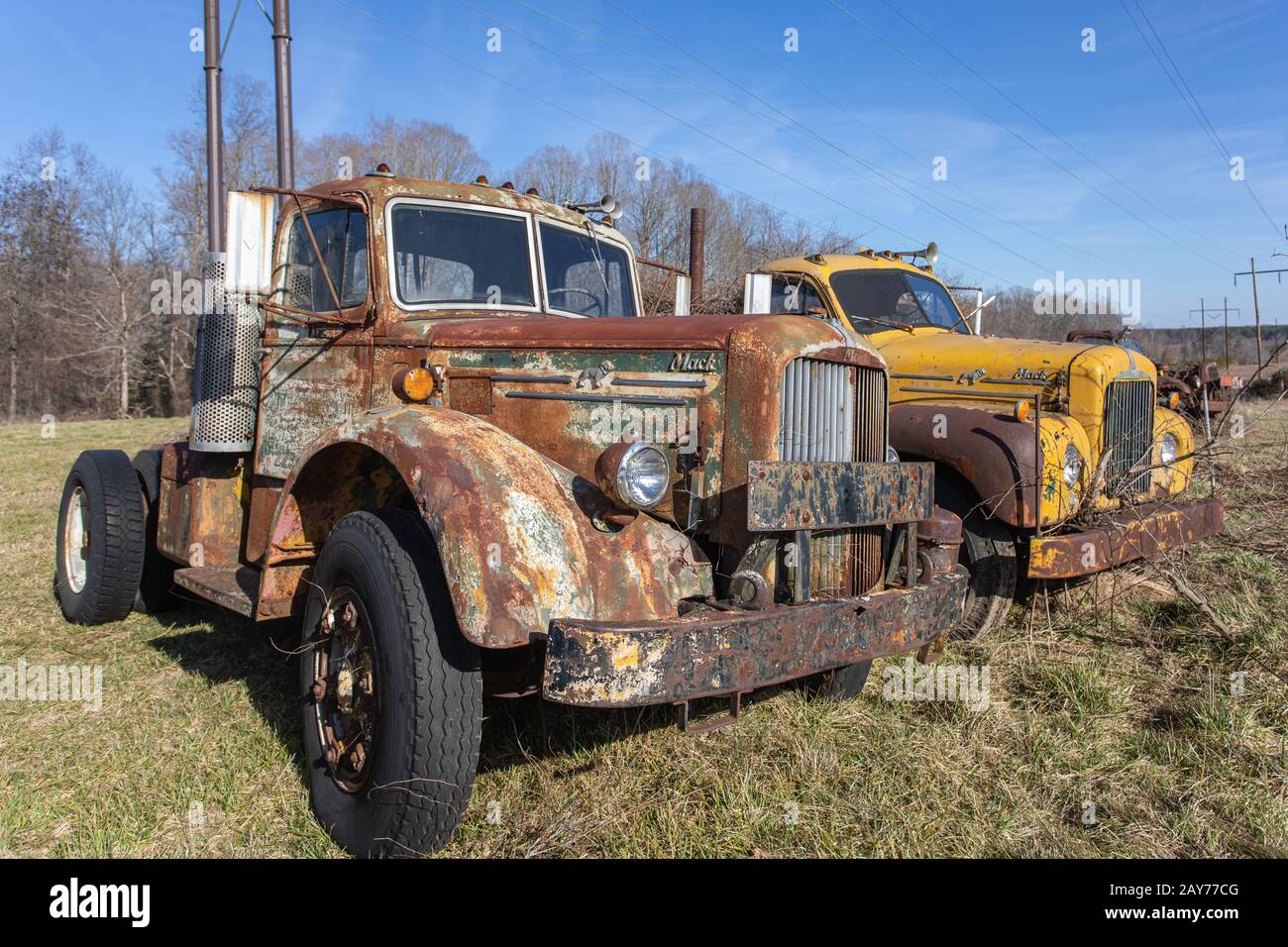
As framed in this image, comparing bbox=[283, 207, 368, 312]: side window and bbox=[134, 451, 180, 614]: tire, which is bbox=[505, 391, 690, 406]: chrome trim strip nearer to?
bbox=[283, 207, 368, 312]: side window

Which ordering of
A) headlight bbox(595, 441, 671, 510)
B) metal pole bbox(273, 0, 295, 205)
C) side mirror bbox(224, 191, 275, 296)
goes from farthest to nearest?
metal pole bbox(273, 0, 295, 205) → side mirror bbox(224, 191, 275, 296) → headlight bbox(595, 441, 671, 510)

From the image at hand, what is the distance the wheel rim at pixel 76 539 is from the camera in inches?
222

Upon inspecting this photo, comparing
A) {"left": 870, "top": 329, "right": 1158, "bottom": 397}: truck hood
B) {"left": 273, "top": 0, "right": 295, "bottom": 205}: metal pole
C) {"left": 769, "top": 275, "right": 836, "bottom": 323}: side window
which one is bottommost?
{"left": 870, "top": 329, "right": 1158, "bottom": 397}: truck hood

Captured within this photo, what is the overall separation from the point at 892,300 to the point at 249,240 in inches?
194

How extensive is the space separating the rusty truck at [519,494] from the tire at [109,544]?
113 cm

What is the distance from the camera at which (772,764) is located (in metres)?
3.46

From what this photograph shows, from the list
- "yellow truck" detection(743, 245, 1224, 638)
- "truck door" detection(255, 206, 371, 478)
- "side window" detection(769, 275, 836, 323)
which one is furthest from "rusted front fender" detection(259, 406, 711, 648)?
"side window" detection(769, 275, 836, 323)

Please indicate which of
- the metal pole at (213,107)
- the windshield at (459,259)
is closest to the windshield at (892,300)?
the windshield at (459,259)

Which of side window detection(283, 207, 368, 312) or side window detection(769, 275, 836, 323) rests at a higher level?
side window detection(769, 275, 836, 323)

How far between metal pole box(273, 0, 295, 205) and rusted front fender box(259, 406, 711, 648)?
5.09 meters

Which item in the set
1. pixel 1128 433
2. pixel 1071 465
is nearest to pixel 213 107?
pixel 1071 465

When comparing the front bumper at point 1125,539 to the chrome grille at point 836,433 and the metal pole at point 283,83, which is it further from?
the metal pole at point 283,83

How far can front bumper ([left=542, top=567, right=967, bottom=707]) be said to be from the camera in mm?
2488
